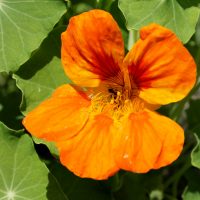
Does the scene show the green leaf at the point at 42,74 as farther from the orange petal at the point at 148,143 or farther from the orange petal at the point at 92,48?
the orange petal at the point at 148,143

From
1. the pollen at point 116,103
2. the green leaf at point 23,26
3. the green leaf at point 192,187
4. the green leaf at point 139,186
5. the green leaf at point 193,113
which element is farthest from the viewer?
the green leaf at point 193,113

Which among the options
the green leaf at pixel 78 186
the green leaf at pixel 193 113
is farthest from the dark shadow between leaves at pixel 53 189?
the green leaf at pixel 193 113

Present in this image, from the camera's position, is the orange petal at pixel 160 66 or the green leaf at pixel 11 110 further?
the green leaf at pixel 11 110

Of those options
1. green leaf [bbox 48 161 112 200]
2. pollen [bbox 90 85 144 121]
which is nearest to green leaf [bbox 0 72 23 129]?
green leaf [bbox 48 161 112 200]

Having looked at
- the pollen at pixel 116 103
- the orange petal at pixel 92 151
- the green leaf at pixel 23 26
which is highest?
the green leaf at pixel 23 26

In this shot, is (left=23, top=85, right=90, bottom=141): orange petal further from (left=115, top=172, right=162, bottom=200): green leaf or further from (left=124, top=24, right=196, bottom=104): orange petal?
(left=115, top=172, right=162, bottom=200): green leaf
